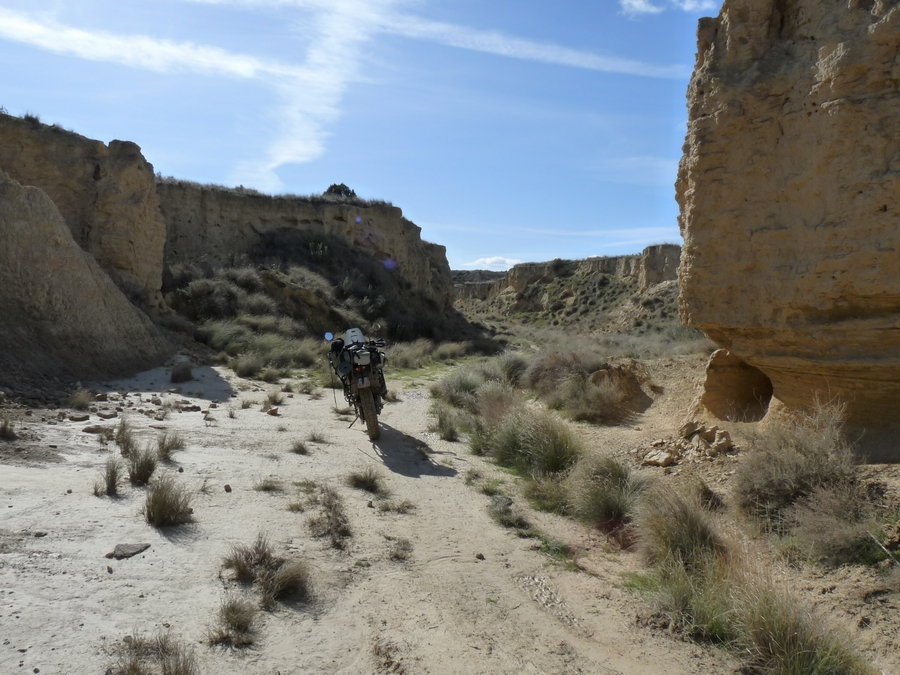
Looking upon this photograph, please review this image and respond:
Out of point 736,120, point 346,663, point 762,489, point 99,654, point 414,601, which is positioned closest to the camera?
point 99,654

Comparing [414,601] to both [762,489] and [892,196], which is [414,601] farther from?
[892,196]

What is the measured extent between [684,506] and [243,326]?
1507 cm

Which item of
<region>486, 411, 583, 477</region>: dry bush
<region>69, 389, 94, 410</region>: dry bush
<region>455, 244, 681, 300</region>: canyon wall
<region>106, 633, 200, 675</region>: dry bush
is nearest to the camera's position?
<region>106, 633, 200, 675</region>: dry bush

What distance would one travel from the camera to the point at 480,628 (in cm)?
356

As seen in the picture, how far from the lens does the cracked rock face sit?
4.88 meters

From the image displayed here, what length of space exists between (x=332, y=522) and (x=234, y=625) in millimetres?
1679

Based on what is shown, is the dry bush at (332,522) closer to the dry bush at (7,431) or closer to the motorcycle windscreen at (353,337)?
the dry bush at (7,431)

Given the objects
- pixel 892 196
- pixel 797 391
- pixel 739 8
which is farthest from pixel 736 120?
pixel 797 391

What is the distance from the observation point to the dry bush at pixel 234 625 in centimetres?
308

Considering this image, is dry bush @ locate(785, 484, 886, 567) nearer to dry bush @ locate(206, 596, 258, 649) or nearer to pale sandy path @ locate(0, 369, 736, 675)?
pale sandy path @ locate(0, 369, 736, 675)

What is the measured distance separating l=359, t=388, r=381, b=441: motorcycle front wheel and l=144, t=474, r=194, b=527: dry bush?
3.64 meters

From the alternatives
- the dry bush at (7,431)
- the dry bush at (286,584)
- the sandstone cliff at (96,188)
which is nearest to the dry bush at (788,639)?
the dry bush at (286,584)

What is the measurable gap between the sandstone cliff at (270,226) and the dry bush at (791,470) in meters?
20.3

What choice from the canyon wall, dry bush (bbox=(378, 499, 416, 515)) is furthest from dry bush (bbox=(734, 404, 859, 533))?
the canyon wall
